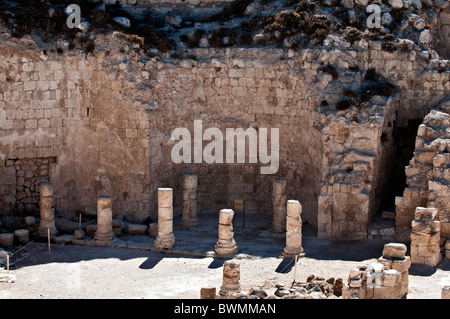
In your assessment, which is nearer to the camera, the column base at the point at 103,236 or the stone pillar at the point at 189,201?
the column base at the point at 103,236

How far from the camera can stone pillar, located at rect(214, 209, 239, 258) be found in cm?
2734

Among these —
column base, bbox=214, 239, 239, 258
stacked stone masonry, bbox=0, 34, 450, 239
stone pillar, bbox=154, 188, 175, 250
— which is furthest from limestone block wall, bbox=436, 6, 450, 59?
stone pillar, bbox=154, 188, 175, 250

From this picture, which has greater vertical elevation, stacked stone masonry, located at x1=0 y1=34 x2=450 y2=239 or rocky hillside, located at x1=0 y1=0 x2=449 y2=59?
rocky hillside, located at x1=0 y1=0 x2=449 y2=59

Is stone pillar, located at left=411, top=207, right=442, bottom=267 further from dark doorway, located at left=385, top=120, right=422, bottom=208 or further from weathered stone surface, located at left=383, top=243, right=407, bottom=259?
dark doorway, located at left=385, top=120, right=422, bottom=208

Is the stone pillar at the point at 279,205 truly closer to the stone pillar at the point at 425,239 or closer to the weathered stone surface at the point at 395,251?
the stone pillar at the point at 425,239

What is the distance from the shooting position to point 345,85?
97.1 ft

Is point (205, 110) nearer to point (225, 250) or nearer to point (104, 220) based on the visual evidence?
point (104, 220)

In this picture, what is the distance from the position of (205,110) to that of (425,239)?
9.32 metres

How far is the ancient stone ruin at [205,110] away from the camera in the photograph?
2950cm

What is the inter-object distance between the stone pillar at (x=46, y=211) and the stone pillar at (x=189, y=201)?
13.9 ft

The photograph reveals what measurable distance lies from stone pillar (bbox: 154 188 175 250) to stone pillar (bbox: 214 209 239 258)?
1.64 metres

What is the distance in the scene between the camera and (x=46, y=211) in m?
29.3

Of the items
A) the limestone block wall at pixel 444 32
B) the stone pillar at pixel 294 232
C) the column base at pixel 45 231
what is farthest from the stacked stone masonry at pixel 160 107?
the stone pillar at pixel 294 232

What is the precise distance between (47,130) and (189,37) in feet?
19.0
